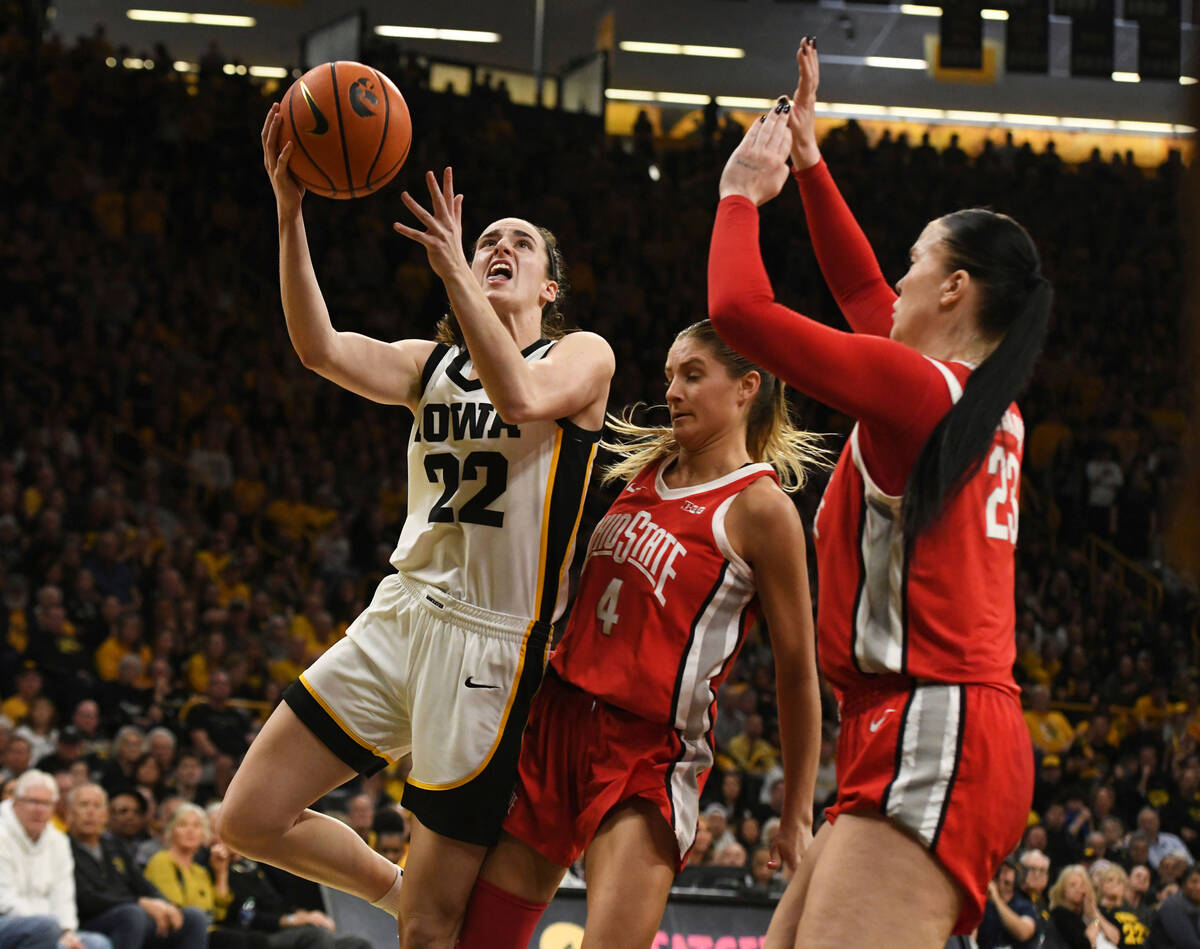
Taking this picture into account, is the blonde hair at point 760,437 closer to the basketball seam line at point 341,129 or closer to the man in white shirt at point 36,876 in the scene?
the basketball seam line at point 341,129

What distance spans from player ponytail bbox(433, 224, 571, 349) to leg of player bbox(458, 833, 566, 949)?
4.55 feet

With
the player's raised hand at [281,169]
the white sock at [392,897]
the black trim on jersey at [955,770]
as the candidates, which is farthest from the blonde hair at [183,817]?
the black trim on jersey at [955,770]

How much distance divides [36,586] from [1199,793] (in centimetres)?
976

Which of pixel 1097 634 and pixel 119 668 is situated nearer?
pixel 119 668

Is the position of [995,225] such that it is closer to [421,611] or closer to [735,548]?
[735,548]

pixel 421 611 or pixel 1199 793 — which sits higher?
pixel 421 611

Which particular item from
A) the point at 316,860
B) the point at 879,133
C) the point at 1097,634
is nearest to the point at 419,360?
the point at 316,860

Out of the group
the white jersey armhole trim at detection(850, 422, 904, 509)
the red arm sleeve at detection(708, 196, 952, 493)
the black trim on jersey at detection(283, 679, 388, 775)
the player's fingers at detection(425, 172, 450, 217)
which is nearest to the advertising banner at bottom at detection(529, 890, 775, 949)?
the black trim on jersey at detection(283, 679, 388, 775)

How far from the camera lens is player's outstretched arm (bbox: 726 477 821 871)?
133 inches

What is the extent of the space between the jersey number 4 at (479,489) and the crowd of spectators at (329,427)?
475 centimetres

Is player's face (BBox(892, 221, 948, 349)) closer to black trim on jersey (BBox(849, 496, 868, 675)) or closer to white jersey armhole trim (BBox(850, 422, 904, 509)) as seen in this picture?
white jersey armhole trim (BBox(850, 422, 904, 509))

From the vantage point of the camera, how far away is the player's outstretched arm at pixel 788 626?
3369mm

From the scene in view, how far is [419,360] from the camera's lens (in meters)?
3.75

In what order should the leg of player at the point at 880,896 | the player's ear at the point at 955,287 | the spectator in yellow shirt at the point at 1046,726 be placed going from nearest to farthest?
the leg of player at the point at 880,896
the player's ear at the point at 955,287
the spectator in yellow shirt at the point at 1046,726
